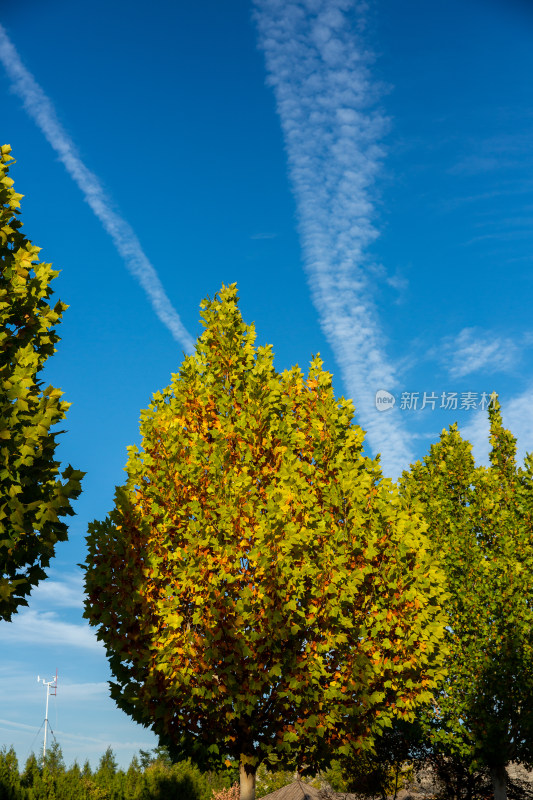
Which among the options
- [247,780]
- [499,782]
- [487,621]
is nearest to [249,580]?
[247,780]

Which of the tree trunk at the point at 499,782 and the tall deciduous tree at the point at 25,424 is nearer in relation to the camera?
the tall deciduous tree at the point at 25,424

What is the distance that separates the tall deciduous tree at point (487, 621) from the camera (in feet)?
71.2

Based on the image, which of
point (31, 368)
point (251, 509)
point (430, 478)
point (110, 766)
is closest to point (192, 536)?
point (251, 509)

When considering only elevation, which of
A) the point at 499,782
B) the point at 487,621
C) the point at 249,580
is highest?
the point at 487,621

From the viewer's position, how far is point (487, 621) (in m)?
22.5

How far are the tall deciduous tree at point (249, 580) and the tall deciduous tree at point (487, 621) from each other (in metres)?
5.26

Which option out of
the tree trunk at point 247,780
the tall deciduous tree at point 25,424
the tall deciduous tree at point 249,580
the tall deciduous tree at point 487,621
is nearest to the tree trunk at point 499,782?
the tall deciduous tree at point 487,621

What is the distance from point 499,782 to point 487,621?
5484 millimetres

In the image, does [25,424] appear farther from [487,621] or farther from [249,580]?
[487,621]

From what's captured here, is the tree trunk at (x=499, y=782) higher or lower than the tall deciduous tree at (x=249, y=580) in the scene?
lower

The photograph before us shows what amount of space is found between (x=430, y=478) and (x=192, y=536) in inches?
592

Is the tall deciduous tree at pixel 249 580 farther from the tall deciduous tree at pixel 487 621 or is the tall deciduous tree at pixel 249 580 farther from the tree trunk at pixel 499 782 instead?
the tree trunk at pixel 499 782

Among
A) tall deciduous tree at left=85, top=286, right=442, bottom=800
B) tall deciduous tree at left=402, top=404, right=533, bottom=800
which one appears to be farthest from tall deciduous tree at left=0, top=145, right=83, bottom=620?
tall deciduous tree at left=402, top=404, right=533, bottom=800

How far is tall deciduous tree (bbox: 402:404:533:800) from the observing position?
21688 millimetres
